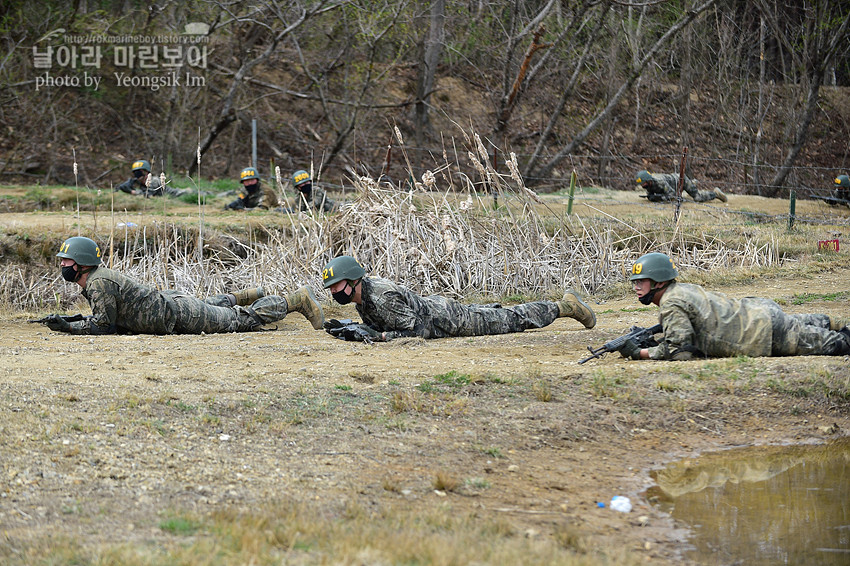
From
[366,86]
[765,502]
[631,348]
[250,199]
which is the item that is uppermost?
[366,86]

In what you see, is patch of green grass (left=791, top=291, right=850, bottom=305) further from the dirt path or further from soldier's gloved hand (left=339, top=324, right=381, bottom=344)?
soldier's gloved hand (left=339, top=324, right=381, bottom=344)

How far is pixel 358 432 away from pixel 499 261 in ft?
20.8

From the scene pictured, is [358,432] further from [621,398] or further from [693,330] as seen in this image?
[693,330]

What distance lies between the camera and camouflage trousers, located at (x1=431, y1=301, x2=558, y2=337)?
9.29 m

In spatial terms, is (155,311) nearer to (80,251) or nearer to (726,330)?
(80,251)

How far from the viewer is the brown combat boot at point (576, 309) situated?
934 centimetres

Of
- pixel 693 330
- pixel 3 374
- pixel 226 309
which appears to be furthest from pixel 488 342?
pixel 3 374

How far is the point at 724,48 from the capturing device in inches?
1098

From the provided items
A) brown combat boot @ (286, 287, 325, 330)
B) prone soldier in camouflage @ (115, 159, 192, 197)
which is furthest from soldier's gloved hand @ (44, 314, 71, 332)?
prone soldier in camouflage @ (115, 159, 192, 197)

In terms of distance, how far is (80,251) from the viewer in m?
9.03

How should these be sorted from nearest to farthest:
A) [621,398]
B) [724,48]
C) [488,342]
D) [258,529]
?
[258,529] → [621,398] → [488,342] → [724,48]

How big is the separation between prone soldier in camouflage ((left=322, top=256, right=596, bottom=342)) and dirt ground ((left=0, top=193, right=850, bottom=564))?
0.30 meters

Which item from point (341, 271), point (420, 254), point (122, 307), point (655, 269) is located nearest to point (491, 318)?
point (341, 271)

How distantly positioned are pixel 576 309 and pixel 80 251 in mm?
4960
